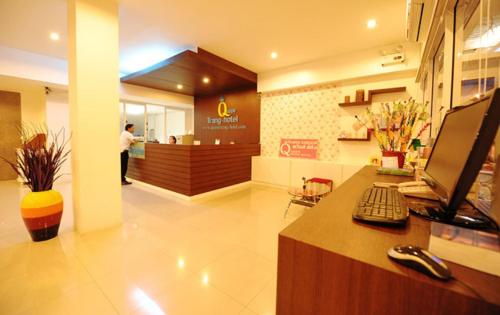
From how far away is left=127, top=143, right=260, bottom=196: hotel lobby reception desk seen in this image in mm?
4078

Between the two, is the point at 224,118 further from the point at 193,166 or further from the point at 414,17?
the point at 414,17

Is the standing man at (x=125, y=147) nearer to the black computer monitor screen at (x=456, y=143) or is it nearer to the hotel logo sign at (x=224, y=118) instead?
the hotel logo sign at (x=224, y=118)

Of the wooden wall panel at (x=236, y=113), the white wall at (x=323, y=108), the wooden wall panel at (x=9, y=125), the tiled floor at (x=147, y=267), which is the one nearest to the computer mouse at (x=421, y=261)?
the tiled floor at (x=147, y=267)

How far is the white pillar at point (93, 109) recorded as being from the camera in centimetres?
248

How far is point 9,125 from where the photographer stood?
557 cm

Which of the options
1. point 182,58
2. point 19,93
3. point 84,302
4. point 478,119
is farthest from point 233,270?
point 19,93

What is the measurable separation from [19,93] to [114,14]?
5.31 m

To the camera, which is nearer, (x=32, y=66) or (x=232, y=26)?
(x=232, y=26)

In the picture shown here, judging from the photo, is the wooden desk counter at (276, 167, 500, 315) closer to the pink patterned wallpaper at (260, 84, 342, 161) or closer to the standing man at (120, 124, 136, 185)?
the pink patterned wallpaper at (260, 84, 342, 161)

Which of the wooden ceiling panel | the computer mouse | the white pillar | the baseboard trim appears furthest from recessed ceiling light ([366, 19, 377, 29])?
the baseboard trim

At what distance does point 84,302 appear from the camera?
1.56 metres

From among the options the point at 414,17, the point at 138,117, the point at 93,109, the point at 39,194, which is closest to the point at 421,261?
the point at 414,17

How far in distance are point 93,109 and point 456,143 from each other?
10.9 ft

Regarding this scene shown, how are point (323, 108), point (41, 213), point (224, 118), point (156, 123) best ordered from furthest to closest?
point (156, 123) → point (224, 118) → point (323, 108) → point (41, 213)
